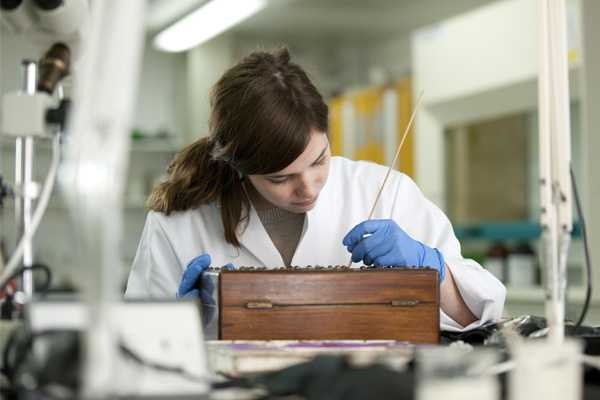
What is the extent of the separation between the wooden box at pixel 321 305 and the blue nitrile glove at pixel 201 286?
9 centimetres

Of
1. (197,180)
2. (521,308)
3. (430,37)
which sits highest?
(430,37)

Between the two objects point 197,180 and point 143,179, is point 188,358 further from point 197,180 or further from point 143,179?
point 143,179

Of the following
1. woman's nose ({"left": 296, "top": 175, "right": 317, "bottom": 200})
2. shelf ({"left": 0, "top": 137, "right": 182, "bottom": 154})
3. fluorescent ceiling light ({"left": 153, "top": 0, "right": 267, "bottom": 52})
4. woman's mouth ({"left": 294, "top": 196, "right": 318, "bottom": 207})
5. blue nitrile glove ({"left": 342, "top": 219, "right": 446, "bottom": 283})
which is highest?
fluorescent ceiling light ({"left": 153, "top": 0, "right": 267, "bottom": 52})

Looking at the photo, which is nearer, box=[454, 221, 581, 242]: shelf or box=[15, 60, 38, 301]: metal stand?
box=[15, 60, 38, 301]: metal stand

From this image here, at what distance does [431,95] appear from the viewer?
13.6 feet

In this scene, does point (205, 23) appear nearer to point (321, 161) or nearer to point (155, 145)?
point (155, 145)

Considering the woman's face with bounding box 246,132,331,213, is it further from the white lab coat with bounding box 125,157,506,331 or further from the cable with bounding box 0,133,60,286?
the cable with bounding box 0,133,60,286

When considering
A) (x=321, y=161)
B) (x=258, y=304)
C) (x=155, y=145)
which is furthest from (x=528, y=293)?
(x=155, y=145)

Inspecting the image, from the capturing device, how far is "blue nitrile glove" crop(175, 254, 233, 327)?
3.91ft

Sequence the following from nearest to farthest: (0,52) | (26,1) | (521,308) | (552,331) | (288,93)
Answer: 1. (552,331)
2. (26,1)
3. (288,93)
4. (521,308)
5. (0,52)

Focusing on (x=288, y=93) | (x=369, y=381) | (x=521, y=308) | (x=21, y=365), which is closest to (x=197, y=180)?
(x=288, y=93)

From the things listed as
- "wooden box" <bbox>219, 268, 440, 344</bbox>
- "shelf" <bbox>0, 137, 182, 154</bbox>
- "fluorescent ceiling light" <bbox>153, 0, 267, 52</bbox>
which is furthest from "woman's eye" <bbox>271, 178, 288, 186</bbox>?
"shelf" <bbox>0, 137, 182, 154</bbox>

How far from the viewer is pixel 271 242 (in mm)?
1674

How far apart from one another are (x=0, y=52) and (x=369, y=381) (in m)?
5.48
